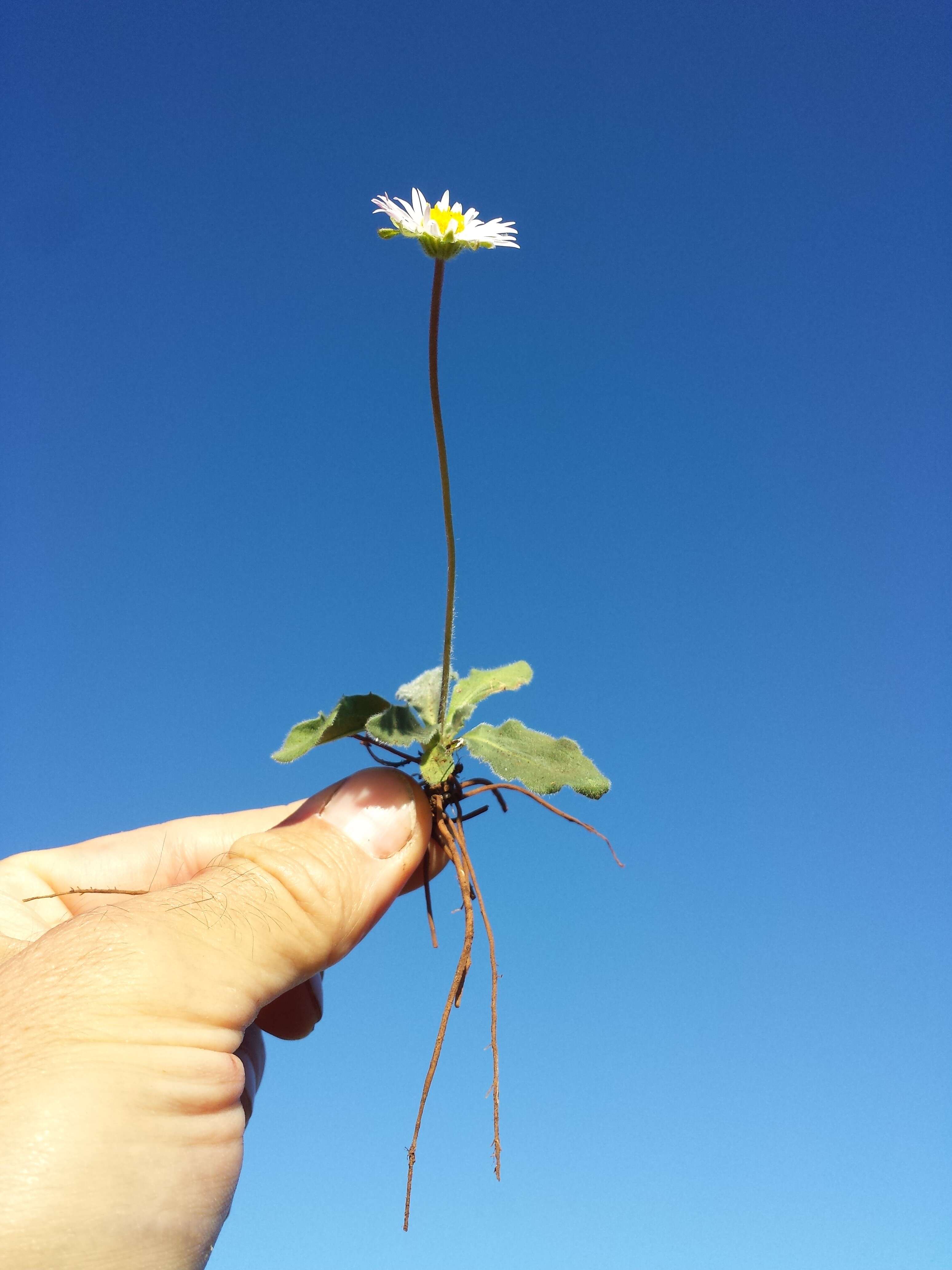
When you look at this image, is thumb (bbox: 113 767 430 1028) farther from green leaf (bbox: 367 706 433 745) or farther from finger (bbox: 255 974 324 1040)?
finger (bbox: 255 974 324 1040)

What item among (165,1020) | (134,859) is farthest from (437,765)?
(134,859)

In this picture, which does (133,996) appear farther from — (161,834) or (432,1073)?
(161,834)

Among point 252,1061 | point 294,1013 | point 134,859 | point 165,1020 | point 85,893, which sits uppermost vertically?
point 134,859

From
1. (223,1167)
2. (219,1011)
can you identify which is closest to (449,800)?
(219,1011)

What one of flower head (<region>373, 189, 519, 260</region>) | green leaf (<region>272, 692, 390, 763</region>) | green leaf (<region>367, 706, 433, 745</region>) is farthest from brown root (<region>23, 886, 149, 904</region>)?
flower head (<region>373, 189, 519, 260</region>)

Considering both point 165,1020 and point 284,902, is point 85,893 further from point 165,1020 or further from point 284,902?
point 165,1020
